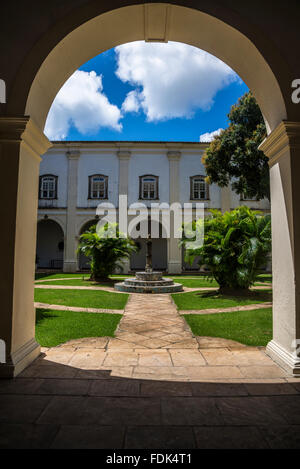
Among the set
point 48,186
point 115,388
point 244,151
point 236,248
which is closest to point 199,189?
point 244,151

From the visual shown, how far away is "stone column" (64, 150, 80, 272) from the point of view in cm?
1931

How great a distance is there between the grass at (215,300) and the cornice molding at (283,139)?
426 centimetres

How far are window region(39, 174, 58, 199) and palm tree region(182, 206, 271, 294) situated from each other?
13.7 m

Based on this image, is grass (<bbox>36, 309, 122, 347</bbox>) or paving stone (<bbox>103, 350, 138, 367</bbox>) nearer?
paving stone (<bbox>103, 350, 138, 367</bbox>)

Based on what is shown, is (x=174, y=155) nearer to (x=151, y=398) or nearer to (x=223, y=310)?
(x=223, y=310)

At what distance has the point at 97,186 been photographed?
20.0 metres

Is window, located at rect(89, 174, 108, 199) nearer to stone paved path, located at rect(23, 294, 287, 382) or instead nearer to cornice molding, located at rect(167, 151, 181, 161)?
cornice molding, located at rect(167, 151, 181, 161)

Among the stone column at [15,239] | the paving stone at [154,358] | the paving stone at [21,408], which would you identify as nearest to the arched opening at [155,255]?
the paving stone at [154,358]

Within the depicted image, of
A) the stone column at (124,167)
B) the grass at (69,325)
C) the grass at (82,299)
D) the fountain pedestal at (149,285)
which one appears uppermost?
the stone column at (124,167)

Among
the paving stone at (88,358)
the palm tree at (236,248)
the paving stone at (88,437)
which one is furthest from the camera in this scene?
the palm tree at (236,248)

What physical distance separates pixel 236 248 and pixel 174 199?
38.6 ft

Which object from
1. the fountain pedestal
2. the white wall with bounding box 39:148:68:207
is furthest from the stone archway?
the white wall with bounding box 39:148:68:207

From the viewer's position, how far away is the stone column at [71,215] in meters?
19.3

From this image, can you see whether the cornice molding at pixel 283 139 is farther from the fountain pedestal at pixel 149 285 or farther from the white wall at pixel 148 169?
the white wall at pixel 148 169
